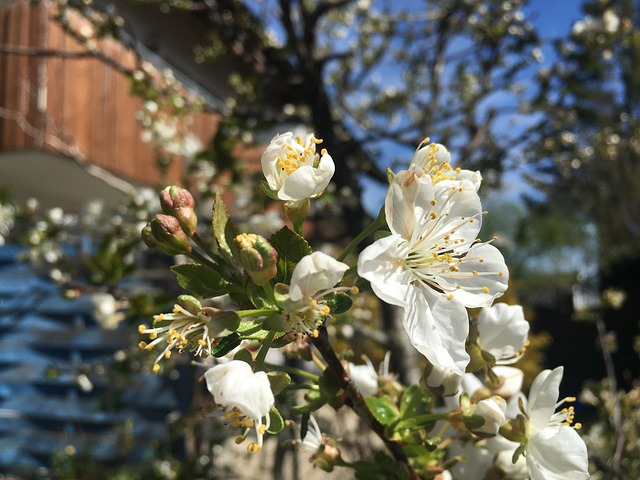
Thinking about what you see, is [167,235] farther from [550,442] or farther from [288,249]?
[550,442]

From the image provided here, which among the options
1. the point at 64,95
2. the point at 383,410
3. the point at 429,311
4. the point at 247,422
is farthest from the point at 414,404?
the point at 64,95

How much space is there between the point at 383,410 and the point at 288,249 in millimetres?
273

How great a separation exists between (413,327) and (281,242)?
19 cm

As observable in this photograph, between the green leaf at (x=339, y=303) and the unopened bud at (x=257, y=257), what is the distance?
0.26 ft

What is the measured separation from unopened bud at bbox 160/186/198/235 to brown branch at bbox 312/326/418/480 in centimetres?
21

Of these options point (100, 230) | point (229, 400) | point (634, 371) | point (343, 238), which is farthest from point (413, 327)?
point (634, 371)

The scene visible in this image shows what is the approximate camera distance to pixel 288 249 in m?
0.59

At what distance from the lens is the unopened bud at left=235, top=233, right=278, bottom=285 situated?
20.8 inches

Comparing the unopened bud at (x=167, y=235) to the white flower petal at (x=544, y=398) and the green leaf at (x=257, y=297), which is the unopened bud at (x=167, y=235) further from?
the white flower petal at (x=544, y=398)

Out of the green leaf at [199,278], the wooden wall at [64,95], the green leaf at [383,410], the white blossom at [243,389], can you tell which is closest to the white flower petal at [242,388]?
the white blossom at [243,389]

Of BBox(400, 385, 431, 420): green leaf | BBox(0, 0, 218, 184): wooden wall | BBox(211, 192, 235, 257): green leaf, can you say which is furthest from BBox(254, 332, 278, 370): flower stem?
BBox(0, 0, 218, 184): wooden wall

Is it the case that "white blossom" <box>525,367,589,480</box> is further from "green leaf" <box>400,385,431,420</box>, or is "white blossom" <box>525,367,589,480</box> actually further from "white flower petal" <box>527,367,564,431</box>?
"green leaf" <box>400,385,431,420</box>

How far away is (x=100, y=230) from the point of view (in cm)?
305

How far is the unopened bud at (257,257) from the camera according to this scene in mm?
529
